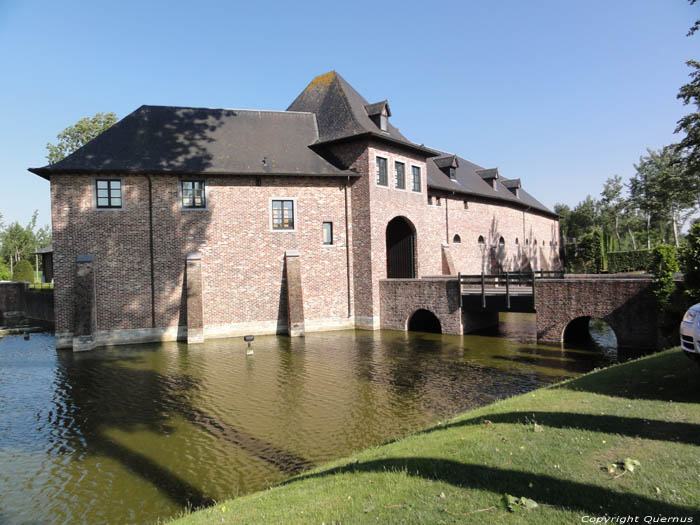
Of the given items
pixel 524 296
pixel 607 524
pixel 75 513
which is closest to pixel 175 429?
pixel 75 513

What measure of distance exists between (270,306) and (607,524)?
56.7ft

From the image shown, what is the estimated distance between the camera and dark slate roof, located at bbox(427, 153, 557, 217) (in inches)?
1082

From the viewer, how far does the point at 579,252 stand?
1676 inches

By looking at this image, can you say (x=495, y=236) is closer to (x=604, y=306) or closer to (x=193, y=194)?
(x=604, y=306)

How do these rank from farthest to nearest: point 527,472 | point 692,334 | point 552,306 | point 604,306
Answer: point 552,306
point 604,306
point 692,334
point 527,472

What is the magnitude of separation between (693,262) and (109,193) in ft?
66.9

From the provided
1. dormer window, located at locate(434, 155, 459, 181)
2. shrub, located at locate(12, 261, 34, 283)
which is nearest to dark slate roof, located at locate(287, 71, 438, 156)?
dormer window, located at locate(434, 155, 459, 181)

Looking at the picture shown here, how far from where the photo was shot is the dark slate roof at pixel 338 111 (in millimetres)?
20547

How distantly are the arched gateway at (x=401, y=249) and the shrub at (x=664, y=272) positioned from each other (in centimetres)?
1115

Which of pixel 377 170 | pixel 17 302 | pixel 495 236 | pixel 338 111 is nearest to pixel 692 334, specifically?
pixel 377 170

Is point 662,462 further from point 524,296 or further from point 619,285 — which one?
point 524,296

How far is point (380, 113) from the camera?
2103 centimetres

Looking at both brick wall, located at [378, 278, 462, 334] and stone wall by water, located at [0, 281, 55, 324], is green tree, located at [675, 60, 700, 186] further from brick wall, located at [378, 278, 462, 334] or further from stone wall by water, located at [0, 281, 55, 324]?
stone wall by water, located at [0, 281, 55, 324]

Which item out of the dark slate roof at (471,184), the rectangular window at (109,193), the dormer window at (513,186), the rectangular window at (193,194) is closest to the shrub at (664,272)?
the dark slate roof at (471,184)
